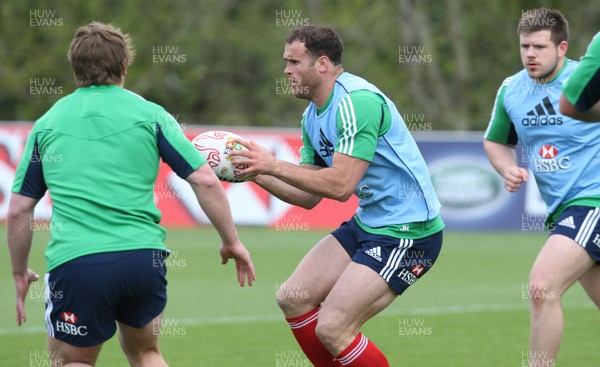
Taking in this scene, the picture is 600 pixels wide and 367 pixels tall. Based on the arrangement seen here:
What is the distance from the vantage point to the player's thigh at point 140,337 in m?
4.66

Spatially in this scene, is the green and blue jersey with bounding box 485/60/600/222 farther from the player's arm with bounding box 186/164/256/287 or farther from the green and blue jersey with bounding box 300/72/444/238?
the player's arm with bounding box 186/164/256/287

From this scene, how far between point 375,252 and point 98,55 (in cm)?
205

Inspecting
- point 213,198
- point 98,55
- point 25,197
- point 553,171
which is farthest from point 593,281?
point 25,197

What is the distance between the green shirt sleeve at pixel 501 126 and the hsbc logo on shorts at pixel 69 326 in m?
3.32

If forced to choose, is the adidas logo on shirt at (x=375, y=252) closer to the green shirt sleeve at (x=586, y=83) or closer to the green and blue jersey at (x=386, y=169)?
the green and blue jersey at (x=386, y=169)

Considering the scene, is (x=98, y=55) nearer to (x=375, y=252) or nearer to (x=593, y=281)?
(x=375, y=252)

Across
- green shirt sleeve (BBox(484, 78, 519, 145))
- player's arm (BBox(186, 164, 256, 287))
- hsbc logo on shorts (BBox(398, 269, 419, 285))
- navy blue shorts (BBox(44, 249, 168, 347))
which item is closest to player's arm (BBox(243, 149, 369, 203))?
hsbc logo on shorts (BBox(398, 269, 419, 285))

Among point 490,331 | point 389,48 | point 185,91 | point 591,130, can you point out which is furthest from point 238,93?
point 591,130

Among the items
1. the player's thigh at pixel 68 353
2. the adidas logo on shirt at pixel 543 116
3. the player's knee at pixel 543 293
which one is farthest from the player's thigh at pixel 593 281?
the player's thigh at pixel 68 353

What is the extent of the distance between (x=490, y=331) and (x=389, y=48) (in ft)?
72.4

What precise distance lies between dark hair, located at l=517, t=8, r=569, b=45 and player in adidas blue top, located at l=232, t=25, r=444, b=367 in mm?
1091

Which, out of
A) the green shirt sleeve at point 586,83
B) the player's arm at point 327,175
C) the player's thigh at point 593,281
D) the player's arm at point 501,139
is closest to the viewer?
the green shirt sleeve at point 586,83

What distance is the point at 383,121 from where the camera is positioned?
5.64 meters

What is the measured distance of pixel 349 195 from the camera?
17.9ft
